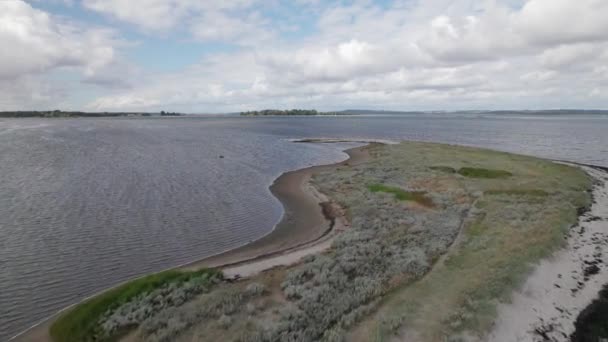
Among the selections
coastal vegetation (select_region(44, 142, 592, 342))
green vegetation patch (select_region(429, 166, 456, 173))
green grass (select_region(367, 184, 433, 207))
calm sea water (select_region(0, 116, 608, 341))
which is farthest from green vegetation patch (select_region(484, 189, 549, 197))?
calm sea water (select_region(0, 116, 608, 341))

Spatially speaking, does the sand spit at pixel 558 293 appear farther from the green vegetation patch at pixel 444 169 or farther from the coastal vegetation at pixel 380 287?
the green vegetation patch at pixel 444 169

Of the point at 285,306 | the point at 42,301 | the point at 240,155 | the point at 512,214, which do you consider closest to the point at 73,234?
the point at 42,301

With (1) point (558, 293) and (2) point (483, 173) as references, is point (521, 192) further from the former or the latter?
(1) point (558, 293)

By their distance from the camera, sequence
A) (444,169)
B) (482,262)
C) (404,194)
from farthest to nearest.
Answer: (444,169)
(404,194)
(482,262)

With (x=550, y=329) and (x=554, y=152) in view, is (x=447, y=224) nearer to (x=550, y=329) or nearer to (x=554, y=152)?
A: (x=550, y=329)

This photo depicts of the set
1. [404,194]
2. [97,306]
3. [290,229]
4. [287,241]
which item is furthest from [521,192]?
[97,306]
